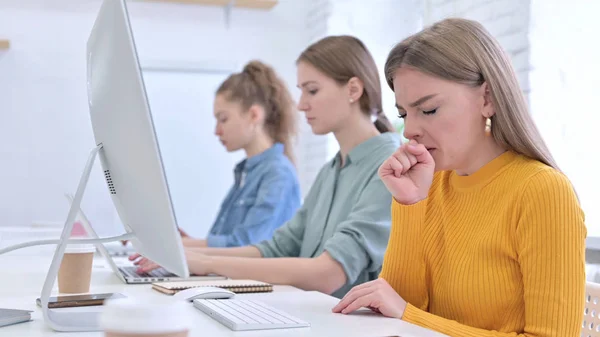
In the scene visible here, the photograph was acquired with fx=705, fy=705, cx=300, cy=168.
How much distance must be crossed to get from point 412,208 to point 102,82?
68cm

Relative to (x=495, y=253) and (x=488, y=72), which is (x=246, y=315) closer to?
(x=495, y=253)

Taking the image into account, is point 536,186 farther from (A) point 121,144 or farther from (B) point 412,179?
(A) point 121,144

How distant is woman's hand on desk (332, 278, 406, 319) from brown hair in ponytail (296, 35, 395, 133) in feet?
2.99

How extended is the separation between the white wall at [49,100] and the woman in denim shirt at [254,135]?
1100 mm

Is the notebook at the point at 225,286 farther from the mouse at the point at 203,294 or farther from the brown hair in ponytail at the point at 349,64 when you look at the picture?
the brown hair in ponytail at the point at 349,64

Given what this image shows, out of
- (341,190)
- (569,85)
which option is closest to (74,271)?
(341,190)

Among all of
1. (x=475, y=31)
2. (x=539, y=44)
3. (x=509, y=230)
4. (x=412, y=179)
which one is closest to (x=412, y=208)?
(x=412, y=179)

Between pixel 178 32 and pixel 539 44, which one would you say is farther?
pixel 178 32

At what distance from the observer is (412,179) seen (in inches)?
55.3

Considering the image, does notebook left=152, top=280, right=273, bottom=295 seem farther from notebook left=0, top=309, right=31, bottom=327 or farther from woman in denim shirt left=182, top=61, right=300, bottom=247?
woman in denim shirt left=182, top=61, right=300, bottom=247

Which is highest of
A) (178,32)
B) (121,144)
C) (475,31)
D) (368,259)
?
(178,32)

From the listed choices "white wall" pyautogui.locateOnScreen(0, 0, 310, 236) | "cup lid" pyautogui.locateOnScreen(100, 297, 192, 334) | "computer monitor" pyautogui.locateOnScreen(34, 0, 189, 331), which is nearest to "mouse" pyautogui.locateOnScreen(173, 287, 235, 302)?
"computer monitor" pyautogui.locateOnScreen(34, 0, 189, 331)

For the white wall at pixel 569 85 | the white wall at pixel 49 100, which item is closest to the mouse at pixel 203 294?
the white wall at pixel 569 85

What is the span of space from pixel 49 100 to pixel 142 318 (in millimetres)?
3420
